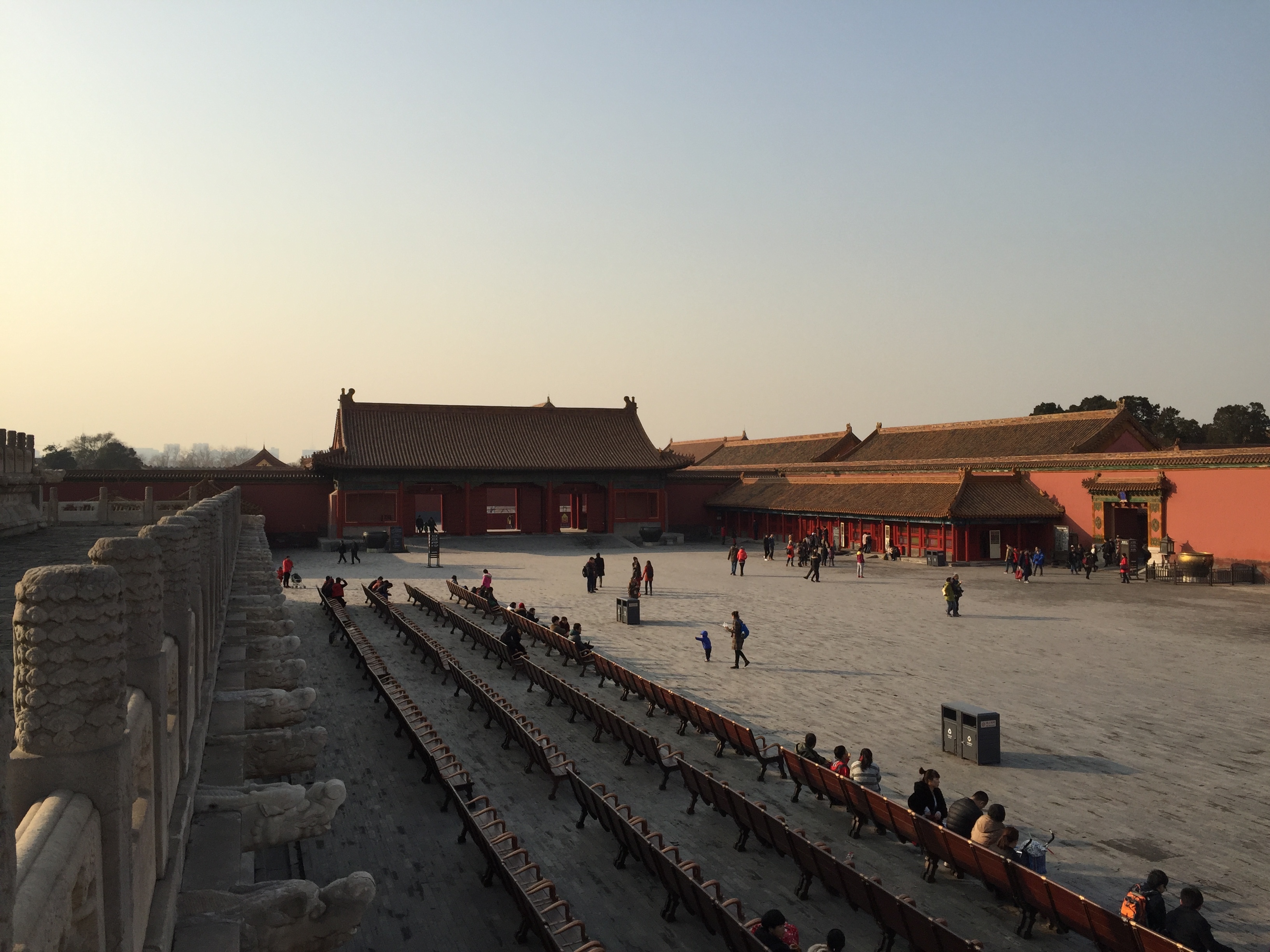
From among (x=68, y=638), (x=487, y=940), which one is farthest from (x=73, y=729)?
(x=487, y=940)

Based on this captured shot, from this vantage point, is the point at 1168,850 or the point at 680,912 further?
the point at 1168,850

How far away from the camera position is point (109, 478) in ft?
137

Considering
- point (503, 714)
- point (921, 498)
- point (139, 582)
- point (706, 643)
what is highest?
point (921, 498)

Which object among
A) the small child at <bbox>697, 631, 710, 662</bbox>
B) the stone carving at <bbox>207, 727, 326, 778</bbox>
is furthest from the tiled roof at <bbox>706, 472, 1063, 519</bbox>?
the stone carving at <bbox>207, 727, 326, 778</bbox>

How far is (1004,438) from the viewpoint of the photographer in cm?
4559

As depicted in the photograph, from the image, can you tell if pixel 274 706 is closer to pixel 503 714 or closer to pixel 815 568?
pixel 503 714

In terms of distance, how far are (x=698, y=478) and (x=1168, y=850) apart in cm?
4557

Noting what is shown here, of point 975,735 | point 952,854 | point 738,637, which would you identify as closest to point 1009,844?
point 952,854

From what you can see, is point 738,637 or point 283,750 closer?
point 283,750

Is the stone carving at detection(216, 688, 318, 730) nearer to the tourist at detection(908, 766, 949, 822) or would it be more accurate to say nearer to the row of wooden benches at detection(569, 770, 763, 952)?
the row of wooden benches at detection(569, 770, 763, 952)

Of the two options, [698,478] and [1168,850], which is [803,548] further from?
[1168,850]

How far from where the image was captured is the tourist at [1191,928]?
22.1 feet

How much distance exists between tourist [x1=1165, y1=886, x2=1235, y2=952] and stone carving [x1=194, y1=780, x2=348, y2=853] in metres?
6.16

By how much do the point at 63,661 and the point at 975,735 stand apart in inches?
437
